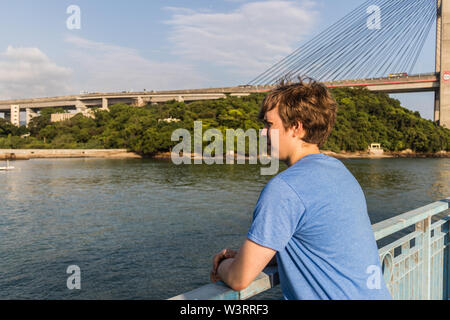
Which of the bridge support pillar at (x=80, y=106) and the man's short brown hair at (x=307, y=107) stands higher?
the bridge support pillar at (x=80, y=106)

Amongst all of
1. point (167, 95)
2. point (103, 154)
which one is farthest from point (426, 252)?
point (167, 95)

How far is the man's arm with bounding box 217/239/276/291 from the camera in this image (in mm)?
1214

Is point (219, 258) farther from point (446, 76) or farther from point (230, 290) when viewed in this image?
point (446, 76)

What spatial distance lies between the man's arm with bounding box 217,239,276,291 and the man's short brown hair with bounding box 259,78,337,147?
0.50m

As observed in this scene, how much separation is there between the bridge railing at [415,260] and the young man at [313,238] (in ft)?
0.41

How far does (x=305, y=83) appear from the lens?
1.47 meters

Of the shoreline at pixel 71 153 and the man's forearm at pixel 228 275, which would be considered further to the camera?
the shoreline at pixel 71 153

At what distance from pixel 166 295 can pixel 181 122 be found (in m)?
46.4

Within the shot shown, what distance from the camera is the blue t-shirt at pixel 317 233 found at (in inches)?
46.9

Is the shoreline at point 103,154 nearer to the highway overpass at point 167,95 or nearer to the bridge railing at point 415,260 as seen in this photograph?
the highway overpass at point 167,95

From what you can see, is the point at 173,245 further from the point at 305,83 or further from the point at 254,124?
the point at 254,124

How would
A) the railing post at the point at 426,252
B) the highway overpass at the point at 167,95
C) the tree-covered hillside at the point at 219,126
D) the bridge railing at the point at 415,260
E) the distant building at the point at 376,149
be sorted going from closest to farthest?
the bridge railing at the point at 415,260, the railing post at the point at 426,252, the tree-covered hillside at the point at 219,126, the highway overpass at the point at 167,95, the distant building at the point at 376,149

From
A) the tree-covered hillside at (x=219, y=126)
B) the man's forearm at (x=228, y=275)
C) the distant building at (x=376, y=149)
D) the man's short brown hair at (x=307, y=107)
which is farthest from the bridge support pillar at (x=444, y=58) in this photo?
the man's forearm at (x=228, y=275)

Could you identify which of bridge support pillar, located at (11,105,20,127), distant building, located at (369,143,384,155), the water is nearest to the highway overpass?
bridge support pillar, located at (11,105,20,127)
